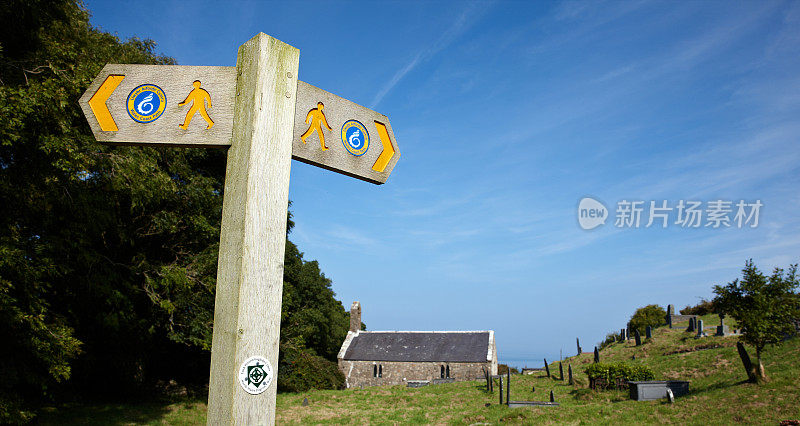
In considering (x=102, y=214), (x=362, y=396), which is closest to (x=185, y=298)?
(x=102, y=214)

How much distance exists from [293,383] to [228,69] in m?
34.8

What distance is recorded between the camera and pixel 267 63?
243 cm

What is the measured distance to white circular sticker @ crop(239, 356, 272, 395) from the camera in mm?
2080

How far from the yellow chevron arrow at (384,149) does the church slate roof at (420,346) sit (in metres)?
48.6

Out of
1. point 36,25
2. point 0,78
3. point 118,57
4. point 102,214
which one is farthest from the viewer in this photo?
point 118,57

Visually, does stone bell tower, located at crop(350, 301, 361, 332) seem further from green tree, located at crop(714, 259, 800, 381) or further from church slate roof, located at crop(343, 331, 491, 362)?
green tree, located at crop(714, 259, 800, 381)

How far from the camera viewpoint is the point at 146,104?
2510 millimetres

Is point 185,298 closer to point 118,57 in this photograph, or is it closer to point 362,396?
point 118,57

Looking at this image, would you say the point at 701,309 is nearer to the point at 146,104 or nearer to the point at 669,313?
the point at 669,313

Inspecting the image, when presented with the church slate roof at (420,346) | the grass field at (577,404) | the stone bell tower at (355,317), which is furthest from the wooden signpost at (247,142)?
the stone bell tower at (355,317)

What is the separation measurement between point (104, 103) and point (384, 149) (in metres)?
1.51

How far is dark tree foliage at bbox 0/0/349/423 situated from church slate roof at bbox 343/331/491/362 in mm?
31593

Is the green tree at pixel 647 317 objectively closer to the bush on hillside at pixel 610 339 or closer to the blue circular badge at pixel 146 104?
the bush on hillside at pixel 610 339

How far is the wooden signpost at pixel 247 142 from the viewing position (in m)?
2.12
